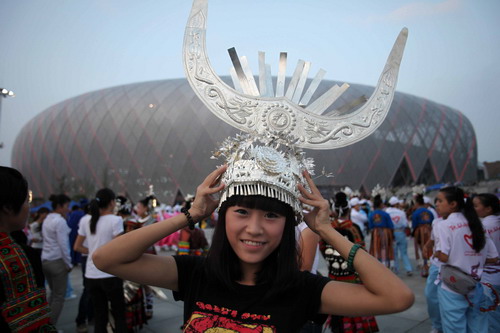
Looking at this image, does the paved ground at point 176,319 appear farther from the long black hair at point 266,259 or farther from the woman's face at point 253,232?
the woman's face at point 253,232

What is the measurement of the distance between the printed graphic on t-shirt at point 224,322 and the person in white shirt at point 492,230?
346cm

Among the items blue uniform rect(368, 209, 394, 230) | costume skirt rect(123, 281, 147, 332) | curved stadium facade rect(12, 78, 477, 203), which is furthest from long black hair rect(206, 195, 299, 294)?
curved stadium facade rect(12, 78, 477, 203)

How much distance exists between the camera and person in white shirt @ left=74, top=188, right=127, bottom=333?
12.6 feet

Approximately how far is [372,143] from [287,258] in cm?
3816

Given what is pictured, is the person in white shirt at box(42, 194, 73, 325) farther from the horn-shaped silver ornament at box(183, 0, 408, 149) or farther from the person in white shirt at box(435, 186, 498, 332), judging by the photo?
the person in white shirt at box(435, 186, 498, 332)

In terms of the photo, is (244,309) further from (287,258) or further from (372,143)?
(372,143)

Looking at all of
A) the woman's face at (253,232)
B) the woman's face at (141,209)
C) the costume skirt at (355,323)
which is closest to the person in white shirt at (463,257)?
the costume skirt at (355,323)

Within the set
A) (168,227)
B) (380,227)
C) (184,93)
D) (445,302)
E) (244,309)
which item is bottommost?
(380,227)

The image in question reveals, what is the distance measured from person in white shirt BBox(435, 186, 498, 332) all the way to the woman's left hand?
2.68 meters

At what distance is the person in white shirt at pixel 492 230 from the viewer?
3684mm

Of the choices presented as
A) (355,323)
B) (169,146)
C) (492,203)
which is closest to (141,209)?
(355,323)

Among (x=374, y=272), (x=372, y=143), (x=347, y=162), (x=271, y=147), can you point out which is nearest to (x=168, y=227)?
(x=271, y=147)

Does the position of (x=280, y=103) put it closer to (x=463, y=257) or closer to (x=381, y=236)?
(x=463, y=257)

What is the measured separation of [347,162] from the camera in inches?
1389
